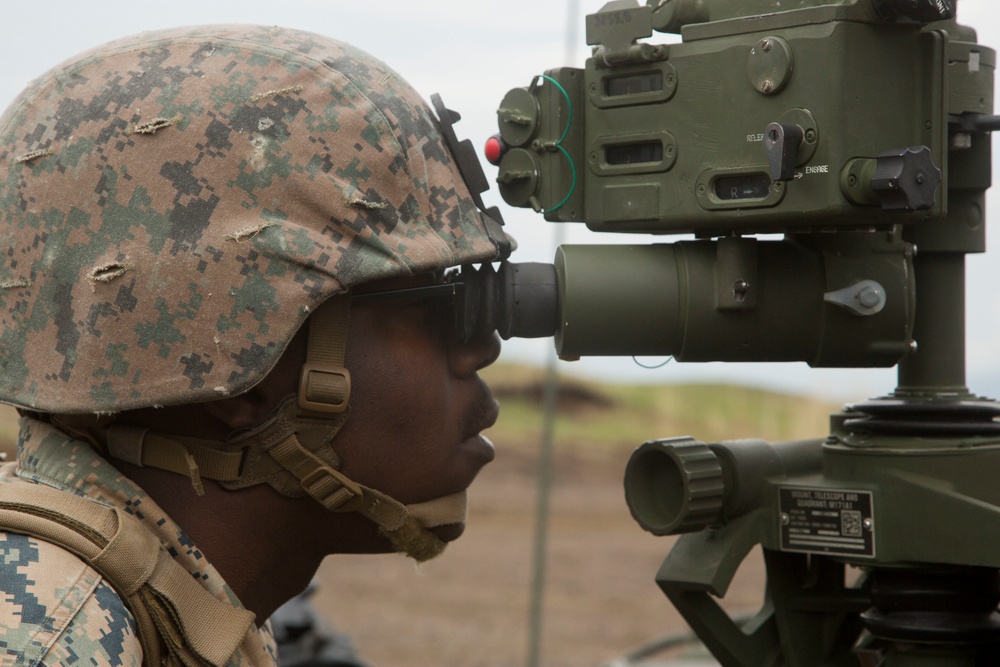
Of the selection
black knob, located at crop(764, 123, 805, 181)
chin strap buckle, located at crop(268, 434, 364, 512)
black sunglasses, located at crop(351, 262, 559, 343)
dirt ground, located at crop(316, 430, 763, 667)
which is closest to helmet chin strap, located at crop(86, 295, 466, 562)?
chin strap buckle, located at crop(268, 434, 364, 512)

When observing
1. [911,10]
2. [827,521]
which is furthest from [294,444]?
[911,10]

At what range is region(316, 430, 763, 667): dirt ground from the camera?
33.3 ft

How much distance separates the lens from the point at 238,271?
2248mm

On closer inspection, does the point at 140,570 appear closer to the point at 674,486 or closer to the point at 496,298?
the point at 496,298

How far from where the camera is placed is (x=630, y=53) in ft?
7.63

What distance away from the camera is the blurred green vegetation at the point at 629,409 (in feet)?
56.7

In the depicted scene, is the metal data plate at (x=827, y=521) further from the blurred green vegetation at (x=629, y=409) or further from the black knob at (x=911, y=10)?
the blurred green vegetation at (x=629, y=409)

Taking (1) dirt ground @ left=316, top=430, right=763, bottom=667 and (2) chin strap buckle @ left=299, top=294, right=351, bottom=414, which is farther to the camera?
(1) dirt ground @ left=316, top=430, right=763, bottom=667

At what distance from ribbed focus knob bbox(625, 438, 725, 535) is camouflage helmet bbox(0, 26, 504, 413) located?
514 mm

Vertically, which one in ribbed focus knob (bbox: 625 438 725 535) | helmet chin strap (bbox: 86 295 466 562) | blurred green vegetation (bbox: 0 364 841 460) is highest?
helmet chin strap (bbox: 86 295 466 562)

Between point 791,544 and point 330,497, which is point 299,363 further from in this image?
point 791,544

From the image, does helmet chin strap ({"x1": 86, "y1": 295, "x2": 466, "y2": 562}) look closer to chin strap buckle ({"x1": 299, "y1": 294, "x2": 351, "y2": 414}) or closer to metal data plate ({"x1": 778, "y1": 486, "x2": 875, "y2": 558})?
chin strap buckle ({"x1": 299, "y1": 294, "x2": 351, "y2": 414})

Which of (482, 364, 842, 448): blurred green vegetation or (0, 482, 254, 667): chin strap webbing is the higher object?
(0, 482, 254, 667): chin strap webbing

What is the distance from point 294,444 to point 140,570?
14.0 inches
